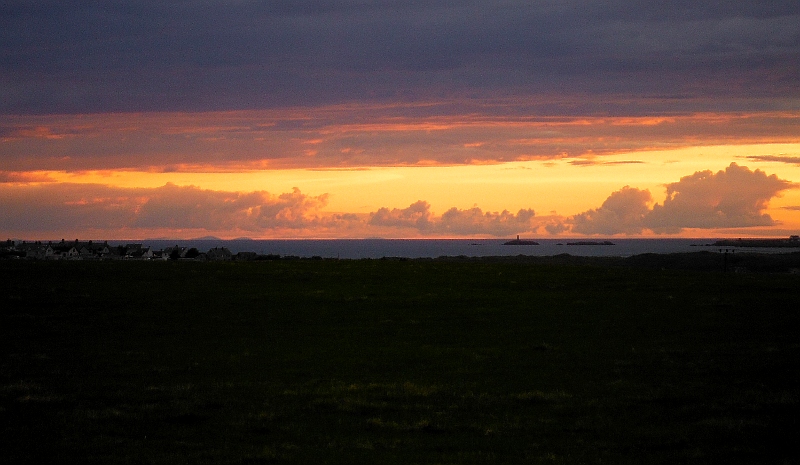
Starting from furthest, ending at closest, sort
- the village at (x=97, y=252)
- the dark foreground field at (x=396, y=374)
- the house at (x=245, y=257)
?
the house at (x=245, y=257), the village at (x=97, y=252), the dark foreground field at (x=396, y=374)

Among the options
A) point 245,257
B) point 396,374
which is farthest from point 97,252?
point 396,374

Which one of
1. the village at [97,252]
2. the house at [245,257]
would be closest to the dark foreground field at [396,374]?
the village at [97,252]

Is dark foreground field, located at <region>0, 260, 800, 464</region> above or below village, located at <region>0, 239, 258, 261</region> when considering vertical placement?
→ below

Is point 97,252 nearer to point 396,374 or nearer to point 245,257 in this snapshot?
point 245,257

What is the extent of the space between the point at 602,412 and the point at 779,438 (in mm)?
3873

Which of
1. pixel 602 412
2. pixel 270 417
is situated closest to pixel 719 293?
pixel 602 412

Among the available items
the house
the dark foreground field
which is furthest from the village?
the dark foreground field

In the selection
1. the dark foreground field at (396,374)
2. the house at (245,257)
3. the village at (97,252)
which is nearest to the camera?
the dark foreground field at (396,374)

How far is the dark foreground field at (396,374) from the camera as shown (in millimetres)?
14508

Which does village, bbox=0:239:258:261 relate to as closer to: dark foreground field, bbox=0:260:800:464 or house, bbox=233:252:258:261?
house, bbox=233:252:258:261

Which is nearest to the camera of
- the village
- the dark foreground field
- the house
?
the dark foreground field

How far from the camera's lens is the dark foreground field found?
14508 mm

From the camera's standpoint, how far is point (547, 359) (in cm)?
2456

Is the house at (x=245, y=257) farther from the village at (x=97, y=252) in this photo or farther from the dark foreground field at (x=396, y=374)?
the dark foreground field at (x=396, y=374)
